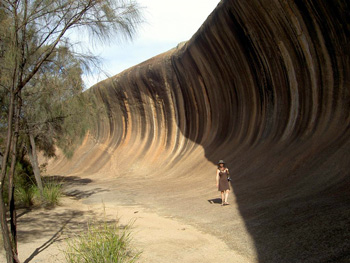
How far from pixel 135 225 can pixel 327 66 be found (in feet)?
21.2

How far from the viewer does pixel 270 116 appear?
13289 millimetres

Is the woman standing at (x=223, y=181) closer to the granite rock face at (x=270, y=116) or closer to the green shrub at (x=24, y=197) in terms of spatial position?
the granite rock face at (x=270, y=116)

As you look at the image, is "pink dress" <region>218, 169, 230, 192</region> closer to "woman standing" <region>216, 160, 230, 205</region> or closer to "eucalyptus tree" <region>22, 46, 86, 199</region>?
"woman standing" <region>216, 160, 230, 205</region>

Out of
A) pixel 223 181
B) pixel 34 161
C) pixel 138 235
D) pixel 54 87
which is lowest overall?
pixel 138 235

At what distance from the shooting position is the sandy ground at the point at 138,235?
521cm

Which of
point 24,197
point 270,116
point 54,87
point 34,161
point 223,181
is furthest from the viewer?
point 270,116

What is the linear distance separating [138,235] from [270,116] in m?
8.11

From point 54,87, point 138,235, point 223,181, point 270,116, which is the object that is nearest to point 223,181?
point 223,181

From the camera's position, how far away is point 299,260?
4.42m

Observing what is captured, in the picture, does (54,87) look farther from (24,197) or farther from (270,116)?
(270,116)

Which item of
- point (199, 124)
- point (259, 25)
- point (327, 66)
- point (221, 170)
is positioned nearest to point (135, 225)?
point (221, 170)

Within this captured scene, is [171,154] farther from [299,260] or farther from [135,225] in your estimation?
[299,260]

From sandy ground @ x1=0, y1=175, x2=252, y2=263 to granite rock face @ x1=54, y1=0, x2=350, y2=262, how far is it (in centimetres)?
74

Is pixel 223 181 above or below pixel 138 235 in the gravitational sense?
above
